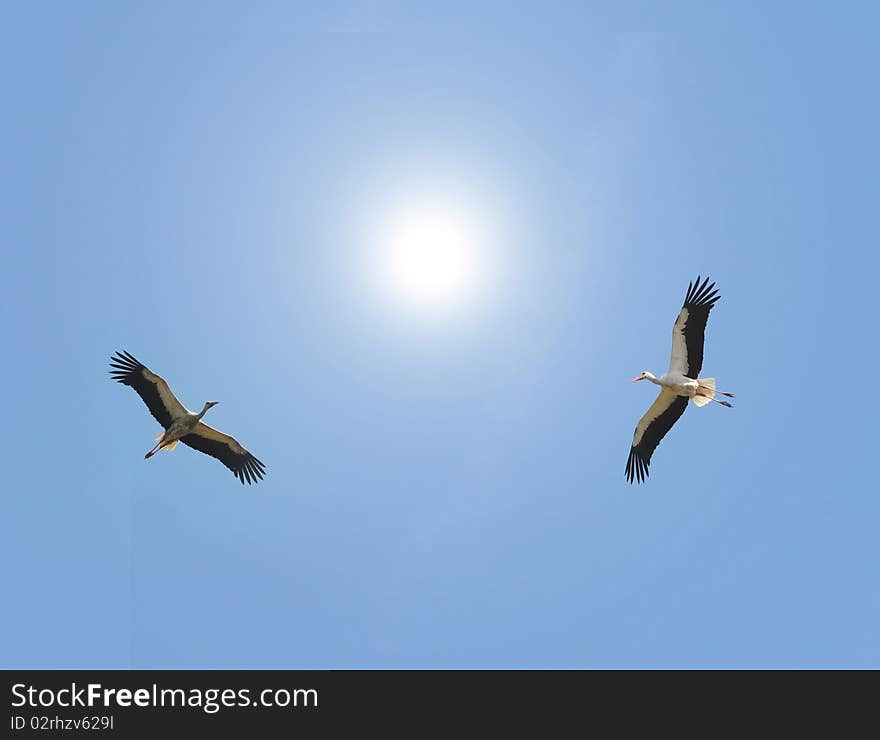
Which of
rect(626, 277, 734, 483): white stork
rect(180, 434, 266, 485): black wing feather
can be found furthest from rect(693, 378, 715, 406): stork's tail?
rect(180, 434, 266, 485): black wing feather

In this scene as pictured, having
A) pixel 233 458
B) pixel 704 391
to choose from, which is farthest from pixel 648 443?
pixel 233 458

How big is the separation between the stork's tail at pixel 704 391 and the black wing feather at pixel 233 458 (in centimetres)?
1209

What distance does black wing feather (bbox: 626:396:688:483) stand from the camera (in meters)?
22.0

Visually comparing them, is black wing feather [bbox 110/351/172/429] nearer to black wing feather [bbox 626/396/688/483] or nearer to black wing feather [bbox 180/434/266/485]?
black wing feather [bbox 180/434/266/485]

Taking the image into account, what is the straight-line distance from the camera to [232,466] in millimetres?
23297

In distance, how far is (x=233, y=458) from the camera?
76.5 feet

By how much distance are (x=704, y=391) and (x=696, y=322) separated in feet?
6.12

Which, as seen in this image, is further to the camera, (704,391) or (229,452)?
(229,452)

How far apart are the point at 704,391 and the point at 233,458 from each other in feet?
42.9

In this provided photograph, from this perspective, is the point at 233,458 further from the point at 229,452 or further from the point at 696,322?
the point at 696,322

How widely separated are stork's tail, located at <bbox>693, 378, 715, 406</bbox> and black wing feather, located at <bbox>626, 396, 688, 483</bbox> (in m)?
0.88

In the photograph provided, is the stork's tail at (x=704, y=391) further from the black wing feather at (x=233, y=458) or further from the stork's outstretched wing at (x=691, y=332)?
the black wing feather at (x=233, y=458)

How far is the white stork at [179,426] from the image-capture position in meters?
21.1
